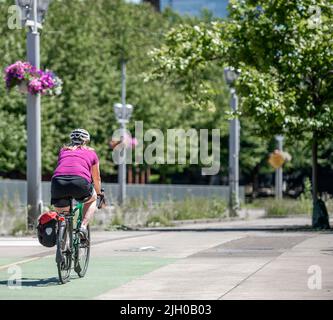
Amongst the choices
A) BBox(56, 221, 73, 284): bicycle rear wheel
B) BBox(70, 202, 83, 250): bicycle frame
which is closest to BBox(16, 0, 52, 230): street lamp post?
BBox(70, 202, 83, 250): bicycle frame

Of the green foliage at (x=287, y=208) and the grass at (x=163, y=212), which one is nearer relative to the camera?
the grass at (x=163, y=212)

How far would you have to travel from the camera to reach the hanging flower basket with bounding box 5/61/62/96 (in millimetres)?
25297

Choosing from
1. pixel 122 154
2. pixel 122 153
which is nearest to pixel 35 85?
pixel 122 153

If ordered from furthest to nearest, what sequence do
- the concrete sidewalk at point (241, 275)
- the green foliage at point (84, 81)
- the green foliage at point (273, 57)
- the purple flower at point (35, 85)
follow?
the green foliage at point (84, 81), the green foliage at point (273, 57), the purple flower at point (35, 85), the concrete sidewalk at point (241, 275)

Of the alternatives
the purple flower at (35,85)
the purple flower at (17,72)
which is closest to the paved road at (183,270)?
the purple flower at (35,85)

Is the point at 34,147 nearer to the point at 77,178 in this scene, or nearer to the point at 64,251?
the point at 77,178

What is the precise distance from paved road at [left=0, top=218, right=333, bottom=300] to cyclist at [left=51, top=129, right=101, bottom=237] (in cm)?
94

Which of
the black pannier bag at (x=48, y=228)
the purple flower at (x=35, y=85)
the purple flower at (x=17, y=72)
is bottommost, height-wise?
the black pannier bag at (x=48, y=228)

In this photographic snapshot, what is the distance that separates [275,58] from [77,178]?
52.1ft

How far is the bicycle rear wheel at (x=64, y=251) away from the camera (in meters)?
13.1

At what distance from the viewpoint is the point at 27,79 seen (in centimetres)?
2530

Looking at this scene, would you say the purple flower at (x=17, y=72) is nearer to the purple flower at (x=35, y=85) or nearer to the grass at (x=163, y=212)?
the purple flower at (x=35, y=85)

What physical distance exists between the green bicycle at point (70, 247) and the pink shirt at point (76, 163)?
0.40m
